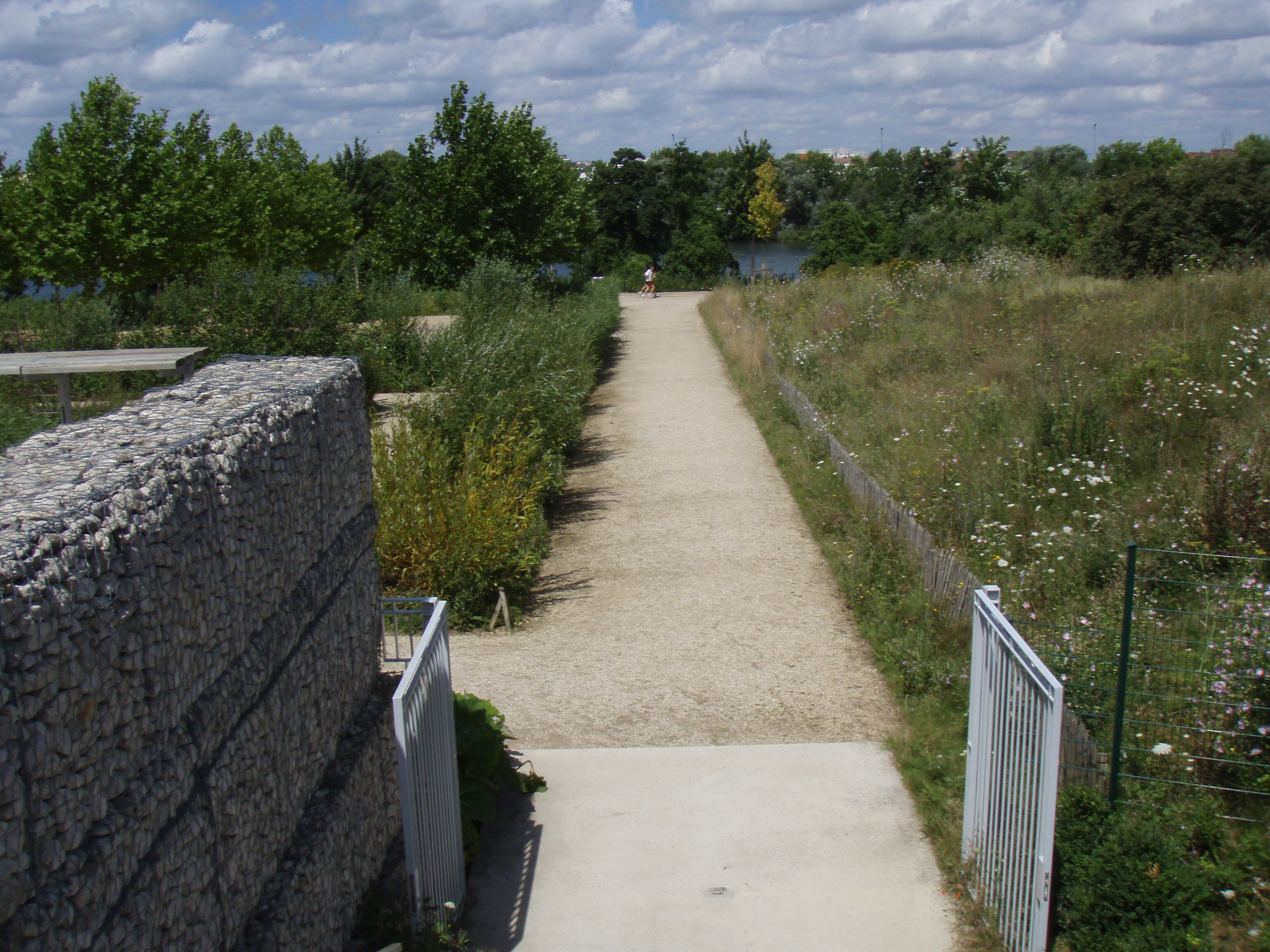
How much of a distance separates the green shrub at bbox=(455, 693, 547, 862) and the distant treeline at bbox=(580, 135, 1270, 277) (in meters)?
12.3

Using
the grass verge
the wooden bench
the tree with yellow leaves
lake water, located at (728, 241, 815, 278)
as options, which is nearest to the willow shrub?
the wooden bench

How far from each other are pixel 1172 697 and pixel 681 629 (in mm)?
4271

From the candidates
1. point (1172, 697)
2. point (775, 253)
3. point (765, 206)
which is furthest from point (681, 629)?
point (775, 253)

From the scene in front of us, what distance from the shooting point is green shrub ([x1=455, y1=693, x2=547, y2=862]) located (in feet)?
16.4

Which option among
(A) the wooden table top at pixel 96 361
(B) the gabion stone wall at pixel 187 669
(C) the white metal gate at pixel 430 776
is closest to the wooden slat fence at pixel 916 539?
(C) the white metal gate at pixel 430 776

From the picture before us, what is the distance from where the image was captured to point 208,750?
2.56 m

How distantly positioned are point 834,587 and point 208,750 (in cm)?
706

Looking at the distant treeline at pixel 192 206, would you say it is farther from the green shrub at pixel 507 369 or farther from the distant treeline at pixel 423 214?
the green shrub at pixel 507 369

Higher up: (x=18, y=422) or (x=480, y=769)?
(x=18, y=422)

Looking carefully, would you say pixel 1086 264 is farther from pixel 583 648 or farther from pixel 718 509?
pixel 583 648

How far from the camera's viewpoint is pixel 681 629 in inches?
327

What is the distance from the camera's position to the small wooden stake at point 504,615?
8.45 m

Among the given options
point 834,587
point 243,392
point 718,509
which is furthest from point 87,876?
point 718,509

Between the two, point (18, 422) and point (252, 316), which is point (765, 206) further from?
point (18, 422)
